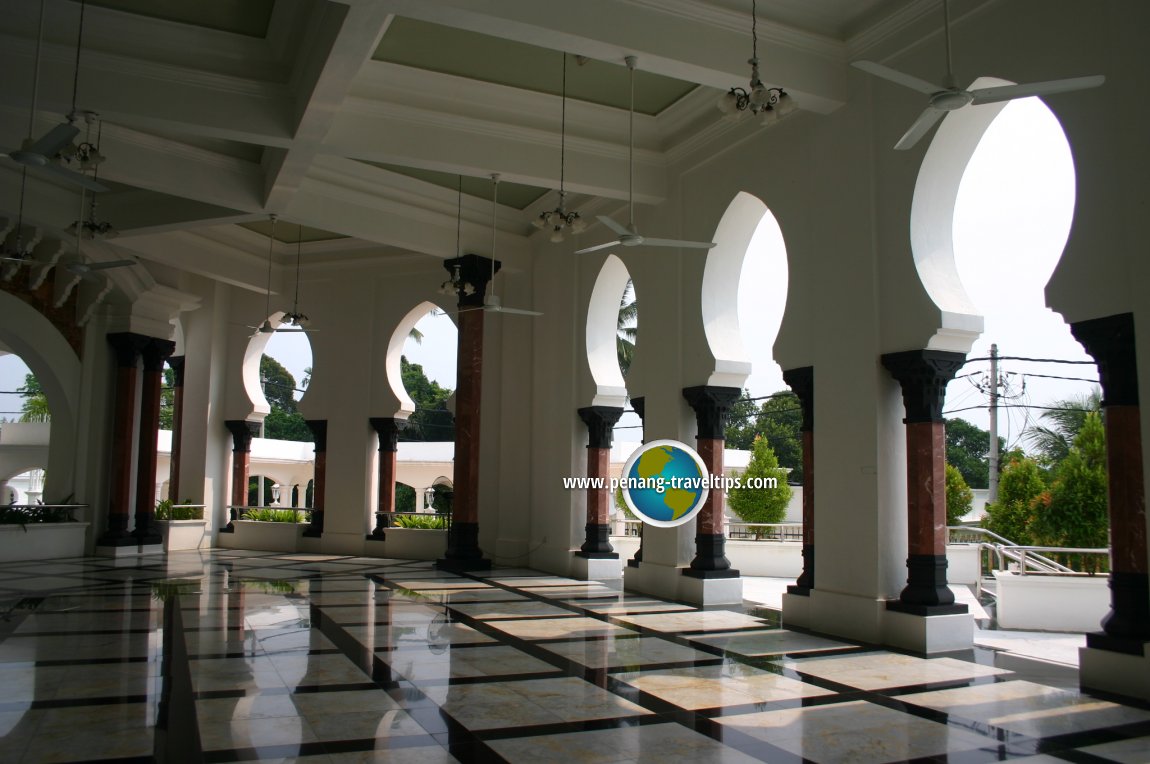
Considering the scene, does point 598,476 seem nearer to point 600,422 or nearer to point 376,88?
point 600,422

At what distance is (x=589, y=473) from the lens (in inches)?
505

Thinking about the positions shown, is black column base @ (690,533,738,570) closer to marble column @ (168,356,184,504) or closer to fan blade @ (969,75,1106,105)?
fan blade @ (969,75,1106,105)

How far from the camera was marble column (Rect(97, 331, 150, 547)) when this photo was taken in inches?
580

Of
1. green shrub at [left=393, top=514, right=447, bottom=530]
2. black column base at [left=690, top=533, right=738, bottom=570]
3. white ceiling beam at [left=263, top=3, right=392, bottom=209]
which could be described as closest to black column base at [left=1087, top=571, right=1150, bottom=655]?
black column base at [left=690, top=533, right=738, bottom=570]

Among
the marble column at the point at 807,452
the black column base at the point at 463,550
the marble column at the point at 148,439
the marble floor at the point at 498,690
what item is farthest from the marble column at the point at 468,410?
the marble column at the point at 807,452

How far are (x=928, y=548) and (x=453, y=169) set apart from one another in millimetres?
6310

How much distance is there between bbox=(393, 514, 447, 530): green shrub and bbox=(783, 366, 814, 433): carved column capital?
8.23 meters

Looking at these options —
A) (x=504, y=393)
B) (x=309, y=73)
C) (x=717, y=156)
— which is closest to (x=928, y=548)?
(x=717, y=156)

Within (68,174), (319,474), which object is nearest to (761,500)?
(319,474)

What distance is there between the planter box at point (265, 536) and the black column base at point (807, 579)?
33.8 feet

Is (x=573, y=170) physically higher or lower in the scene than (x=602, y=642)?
higher

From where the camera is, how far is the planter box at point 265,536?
16.0 metres

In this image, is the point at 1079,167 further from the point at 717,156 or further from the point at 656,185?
the point at 656,185

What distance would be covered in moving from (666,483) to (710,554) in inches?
43.6
